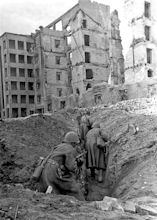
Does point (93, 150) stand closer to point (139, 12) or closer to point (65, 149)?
point (65, 149)

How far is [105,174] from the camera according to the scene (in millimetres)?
8789

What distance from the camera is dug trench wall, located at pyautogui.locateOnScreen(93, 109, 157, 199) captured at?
6528 millimetres

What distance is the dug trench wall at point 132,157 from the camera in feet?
21.4

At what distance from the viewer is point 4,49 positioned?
132 feet

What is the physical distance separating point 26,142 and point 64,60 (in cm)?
2866

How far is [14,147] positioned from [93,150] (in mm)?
4725

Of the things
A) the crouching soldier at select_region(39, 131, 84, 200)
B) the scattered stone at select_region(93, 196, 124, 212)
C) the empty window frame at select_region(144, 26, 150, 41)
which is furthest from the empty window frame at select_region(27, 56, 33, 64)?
the scattered stone at select_region(93, 196, 124, 212)

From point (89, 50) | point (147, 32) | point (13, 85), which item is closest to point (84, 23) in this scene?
point (89, 50)

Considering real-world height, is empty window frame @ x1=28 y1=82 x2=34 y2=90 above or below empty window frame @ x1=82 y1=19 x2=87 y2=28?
below

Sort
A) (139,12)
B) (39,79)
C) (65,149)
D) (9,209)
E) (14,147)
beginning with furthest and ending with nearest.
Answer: (39,79)
(139,12)
(14,147)
(65,149)
(9,209)

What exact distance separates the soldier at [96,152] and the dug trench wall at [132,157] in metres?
0.40

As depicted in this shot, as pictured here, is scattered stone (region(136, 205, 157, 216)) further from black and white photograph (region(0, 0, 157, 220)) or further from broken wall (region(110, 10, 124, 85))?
broken wall (region(110, 10, 124, 85))

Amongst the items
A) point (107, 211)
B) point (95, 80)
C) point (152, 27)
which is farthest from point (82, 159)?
point (95, 80)

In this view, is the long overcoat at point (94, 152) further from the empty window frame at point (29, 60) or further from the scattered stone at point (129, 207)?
the empty window frame at point (29, 60)
